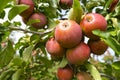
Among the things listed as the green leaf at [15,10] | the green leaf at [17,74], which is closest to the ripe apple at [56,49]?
the green leaf at [15,10]

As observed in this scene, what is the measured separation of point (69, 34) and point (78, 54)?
117 mm

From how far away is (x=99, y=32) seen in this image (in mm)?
1644

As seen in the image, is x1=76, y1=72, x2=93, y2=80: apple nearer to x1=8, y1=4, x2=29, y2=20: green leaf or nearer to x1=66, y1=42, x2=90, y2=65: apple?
x1=66, y1=42, x2=90, y2=65: apple

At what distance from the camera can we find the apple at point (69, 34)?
1.70 m

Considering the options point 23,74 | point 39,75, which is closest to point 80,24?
point 23,74

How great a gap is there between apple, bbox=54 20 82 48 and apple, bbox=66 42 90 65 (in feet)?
0.10

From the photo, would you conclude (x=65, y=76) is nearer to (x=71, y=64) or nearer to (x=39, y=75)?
(x=71, y=64)

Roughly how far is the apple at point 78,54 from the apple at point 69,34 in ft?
0.10

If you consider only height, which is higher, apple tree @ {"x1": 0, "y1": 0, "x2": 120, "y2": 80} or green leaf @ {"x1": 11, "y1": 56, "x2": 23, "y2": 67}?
apple tree @ {"x1": 0, "y1": 0, "x2": 120, "y2": 80}

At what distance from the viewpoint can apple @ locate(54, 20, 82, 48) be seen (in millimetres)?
1700

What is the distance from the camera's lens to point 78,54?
1736 mm

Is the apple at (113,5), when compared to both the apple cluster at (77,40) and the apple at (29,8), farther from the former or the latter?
the apple at (29,8)

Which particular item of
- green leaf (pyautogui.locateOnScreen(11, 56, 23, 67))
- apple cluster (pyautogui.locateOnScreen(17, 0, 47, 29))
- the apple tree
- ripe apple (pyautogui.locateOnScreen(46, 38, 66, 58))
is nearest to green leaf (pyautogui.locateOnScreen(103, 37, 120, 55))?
the apple tree

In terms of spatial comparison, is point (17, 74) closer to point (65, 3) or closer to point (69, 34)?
point (65, 3)
